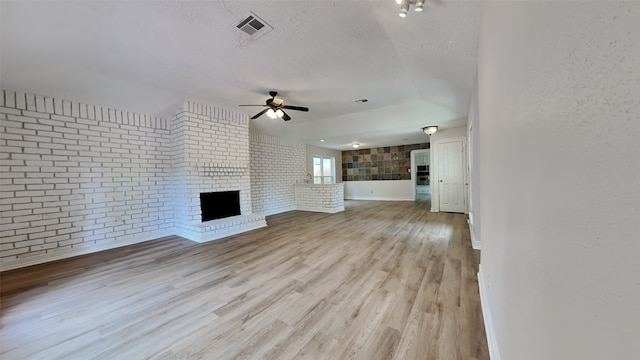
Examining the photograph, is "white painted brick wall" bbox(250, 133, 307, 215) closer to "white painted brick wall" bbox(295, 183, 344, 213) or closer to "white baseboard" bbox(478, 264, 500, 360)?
"white painted brick wall" bbox(295, 183, 344, 213)

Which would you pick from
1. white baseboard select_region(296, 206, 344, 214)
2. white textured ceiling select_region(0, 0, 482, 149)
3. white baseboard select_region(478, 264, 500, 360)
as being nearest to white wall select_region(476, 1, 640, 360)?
white baseboard select_region(478, 264, 500, 360)

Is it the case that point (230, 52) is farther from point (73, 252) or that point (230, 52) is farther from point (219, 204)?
→ point (73, 252)

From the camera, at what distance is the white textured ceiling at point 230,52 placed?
6.93 feet

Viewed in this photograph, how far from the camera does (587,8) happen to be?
0.44 meters

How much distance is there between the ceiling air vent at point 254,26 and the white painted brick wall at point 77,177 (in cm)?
326

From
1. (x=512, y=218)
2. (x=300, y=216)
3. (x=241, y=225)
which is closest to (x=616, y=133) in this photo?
(x=512, y=218)

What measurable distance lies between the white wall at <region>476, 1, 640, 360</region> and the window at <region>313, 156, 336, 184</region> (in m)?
8.10

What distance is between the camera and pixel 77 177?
3.58 meters

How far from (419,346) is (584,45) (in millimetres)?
1766

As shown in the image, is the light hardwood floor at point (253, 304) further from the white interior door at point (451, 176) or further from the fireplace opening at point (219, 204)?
the white interior door at point (451, 176)

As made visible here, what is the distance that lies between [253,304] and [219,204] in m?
3.25

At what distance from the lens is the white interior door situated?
228 inches

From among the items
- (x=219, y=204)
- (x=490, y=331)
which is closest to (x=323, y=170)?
(x=219, y=204)

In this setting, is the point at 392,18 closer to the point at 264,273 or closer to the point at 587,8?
the point at 587,8
